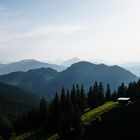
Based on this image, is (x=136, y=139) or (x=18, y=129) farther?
(x=18, y=129)

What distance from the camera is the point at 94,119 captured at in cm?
10694

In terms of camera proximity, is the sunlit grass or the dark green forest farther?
the sunlit grass

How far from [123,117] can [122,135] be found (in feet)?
62.5

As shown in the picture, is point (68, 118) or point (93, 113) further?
point (93, 113)

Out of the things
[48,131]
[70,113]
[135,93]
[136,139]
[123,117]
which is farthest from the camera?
[135,93]

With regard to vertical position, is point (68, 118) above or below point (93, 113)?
above

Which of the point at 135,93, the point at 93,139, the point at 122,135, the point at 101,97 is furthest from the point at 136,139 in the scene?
the point at 101,97

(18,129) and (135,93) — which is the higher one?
(135,93)

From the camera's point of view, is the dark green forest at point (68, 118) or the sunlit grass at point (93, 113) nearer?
the dark green forest at point (68, 118)

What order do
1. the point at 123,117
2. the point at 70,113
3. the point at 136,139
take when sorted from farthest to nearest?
the point at 123,117 → the point at 70,113 → the point at 136,139

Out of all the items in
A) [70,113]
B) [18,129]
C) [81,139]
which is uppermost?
[70,113]

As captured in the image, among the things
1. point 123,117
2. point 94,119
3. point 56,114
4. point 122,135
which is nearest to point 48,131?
point 56,114

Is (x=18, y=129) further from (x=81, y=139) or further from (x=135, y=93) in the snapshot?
(x=81, y=139)

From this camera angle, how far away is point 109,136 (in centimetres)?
8869
